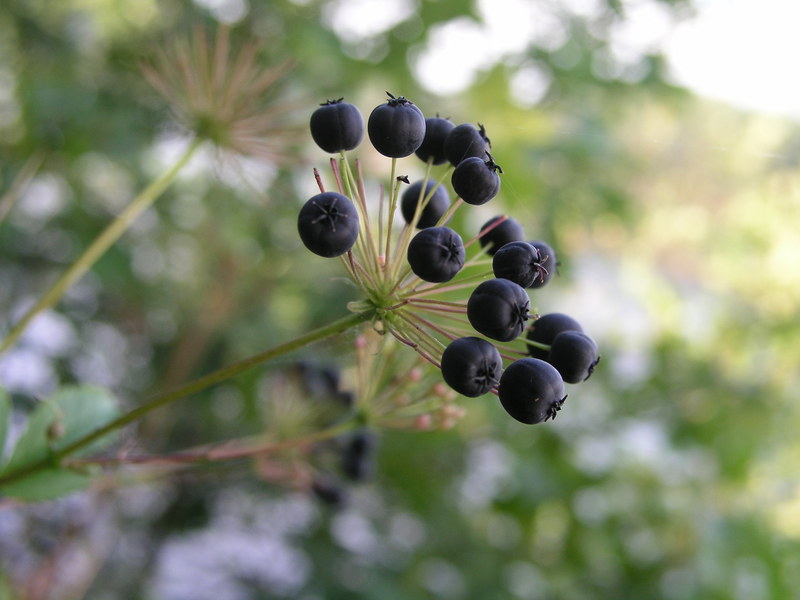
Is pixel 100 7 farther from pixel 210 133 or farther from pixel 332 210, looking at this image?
pixel 332 210

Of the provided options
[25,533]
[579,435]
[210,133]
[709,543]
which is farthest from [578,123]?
[25,533]

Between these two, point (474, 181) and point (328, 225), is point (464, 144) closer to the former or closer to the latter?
point (474, 181)

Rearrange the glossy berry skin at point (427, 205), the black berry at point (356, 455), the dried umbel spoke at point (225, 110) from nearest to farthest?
the glossy berry skin at point (427, 205) → the dried umbel spoke at point (225, 110) → the black berry at point (356, 455)

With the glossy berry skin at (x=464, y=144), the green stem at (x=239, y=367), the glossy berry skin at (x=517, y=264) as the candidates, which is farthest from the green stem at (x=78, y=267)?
the glossy berry skin at (x=517, y=264)

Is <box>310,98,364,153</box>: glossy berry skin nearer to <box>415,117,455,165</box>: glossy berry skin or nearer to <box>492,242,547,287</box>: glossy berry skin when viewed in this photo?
<box>415,117,455,165</box>: glossy berry skin

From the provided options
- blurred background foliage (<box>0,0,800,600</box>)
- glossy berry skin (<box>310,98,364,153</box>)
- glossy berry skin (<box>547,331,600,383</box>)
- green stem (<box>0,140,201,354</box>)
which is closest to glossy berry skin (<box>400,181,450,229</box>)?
glossy berry skin (<box>310,98,364,153</box>)

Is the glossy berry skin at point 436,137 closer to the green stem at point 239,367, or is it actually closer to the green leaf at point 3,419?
the green stem at point 239,367

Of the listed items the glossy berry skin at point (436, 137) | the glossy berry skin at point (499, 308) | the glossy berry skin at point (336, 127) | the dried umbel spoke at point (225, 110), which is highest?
the dried umbel spoke at point (225, 110)
